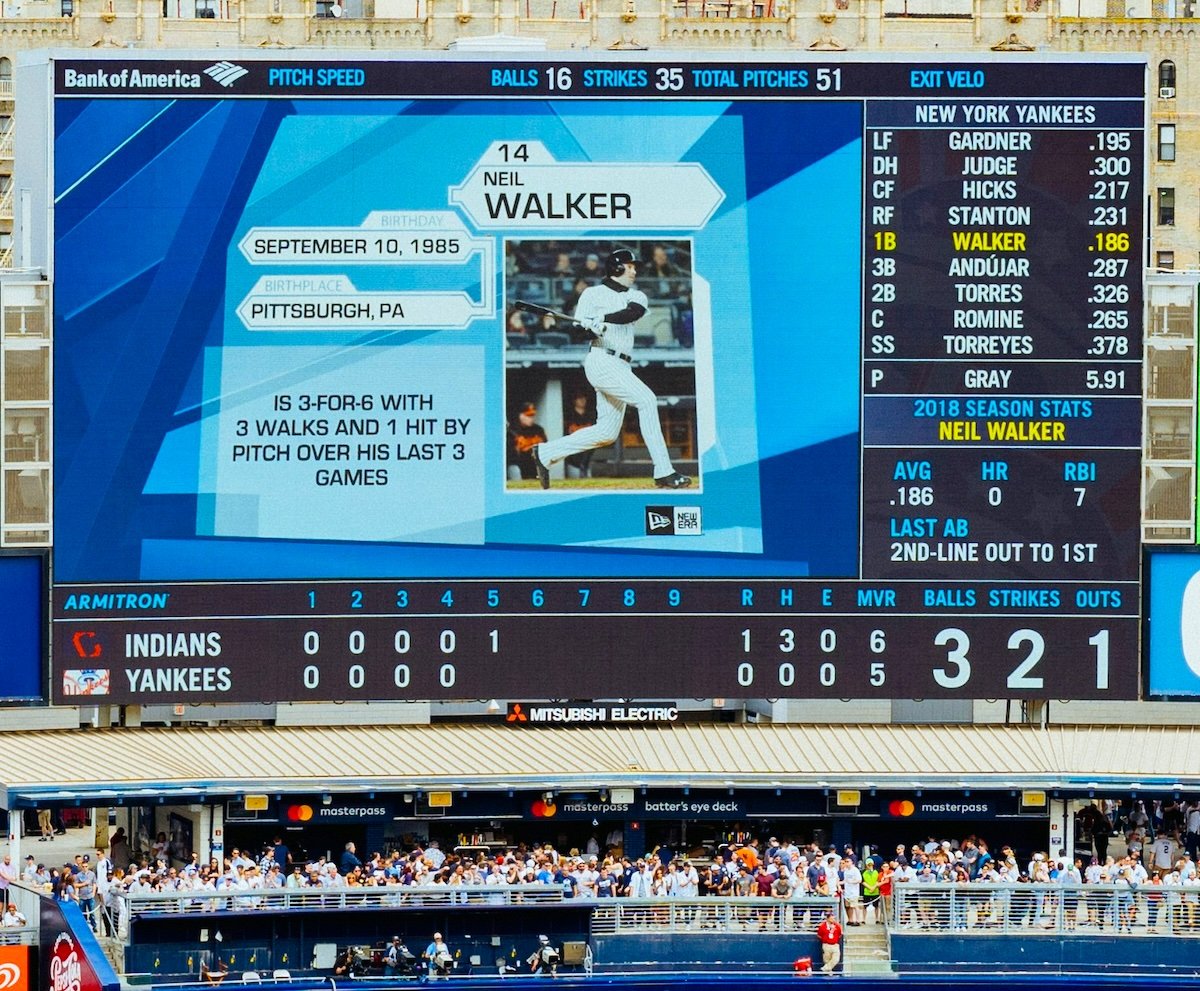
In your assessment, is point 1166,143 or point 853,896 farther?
point 1166,143

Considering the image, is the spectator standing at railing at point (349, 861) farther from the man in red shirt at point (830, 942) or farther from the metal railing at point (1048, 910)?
the metal railing at point (1048, 910)

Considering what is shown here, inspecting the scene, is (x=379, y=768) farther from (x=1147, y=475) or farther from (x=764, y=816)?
(x=1147, y=475)

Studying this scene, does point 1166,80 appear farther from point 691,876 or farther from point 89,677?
point 89,677

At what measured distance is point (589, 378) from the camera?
39000 mm

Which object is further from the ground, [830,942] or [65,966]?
[830,942]

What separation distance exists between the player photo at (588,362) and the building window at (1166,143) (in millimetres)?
40577

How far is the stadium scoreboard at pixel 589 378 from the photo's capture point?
3872 centimetres

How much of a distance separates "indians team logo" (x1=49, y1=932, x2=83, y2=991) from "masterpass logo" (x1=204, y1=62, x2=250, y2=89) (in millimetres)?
10938

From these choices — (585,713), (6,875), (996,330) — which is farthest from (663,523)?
(6,875)

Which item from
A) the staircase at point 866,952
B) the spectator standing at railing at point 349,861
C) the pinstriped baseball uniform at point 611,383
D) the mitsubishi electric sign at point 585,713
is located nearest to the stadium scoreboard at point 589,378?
the pinstriped baseball uniform at point 611,383

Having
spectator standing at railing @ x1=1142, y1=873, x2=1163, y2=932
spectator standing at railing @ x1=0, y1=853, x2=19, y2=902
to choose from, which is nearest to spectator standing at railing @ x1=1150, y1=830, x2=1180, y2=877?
spectator standing at railing @ x1=1142, y1=873, x2=1163, y2=932

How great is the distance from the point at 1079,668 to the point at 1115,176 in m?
6.38

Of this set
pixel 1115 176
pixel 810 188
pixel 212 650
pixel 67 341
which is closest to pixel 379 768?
pixel 212 650

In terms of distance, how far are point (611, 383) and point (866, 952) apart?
7855 mm
